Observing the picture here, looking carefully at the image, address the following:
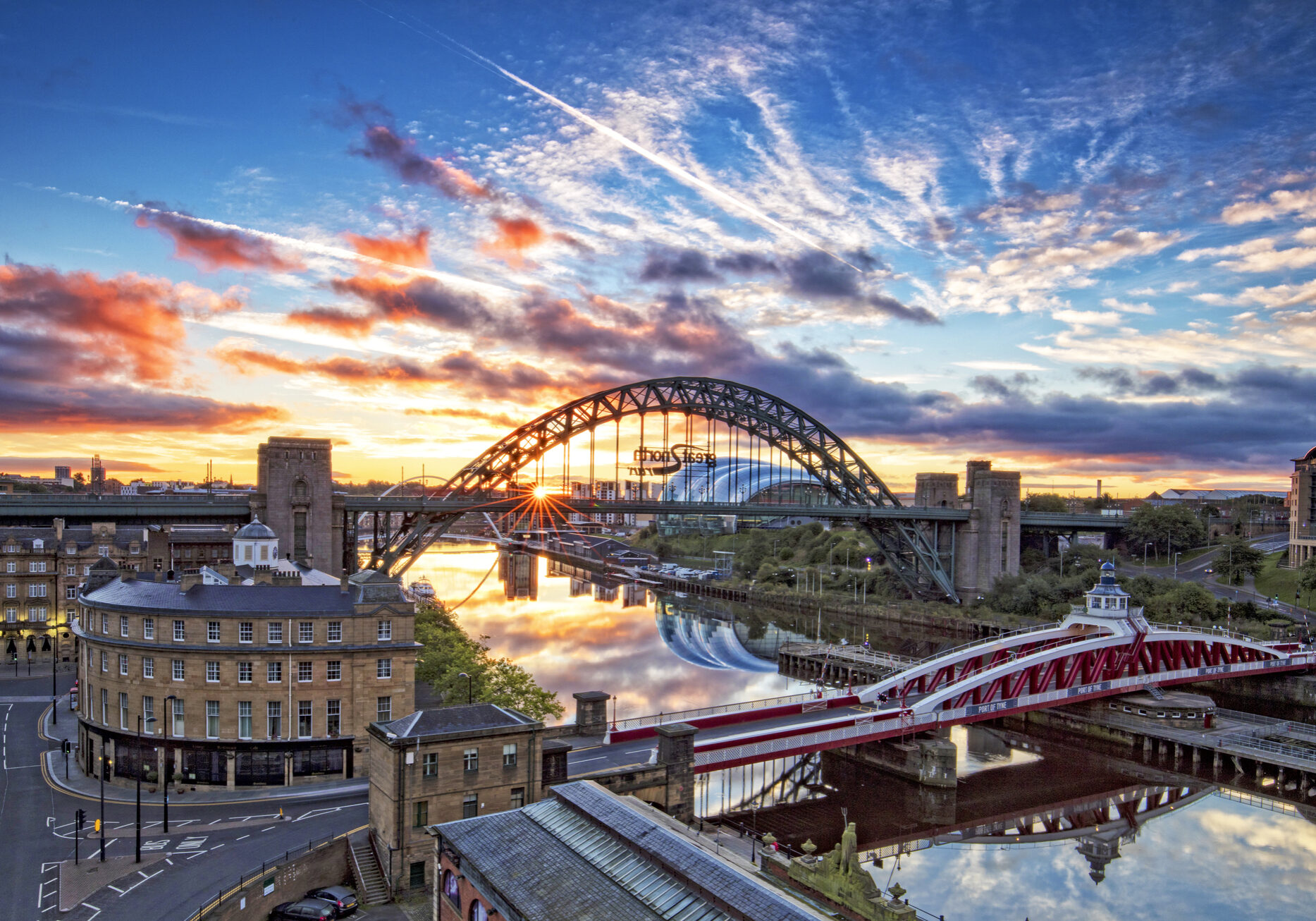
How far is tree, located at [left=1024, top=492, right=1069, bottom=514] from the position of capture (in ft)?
457

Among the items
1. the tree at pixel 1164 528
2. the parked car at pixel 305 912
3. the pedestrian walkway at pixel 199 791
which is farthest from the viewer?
the tree at pixel 1164 528

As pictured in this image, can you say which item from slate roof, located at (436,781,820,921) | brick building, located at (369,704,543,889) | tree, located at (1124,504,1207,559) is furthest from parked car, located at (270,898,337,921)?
tree, located at (1124,504,1207,559)

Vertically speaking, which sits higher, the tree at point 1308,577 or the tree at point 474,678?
the tree at point 1308,577

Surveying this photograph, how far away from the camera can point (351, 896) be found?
23672 mm

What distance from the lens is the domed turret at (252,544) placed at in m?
40.6

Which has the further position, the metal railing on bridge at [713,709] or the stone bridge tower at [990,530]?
the stone bridge tower at [990,530]

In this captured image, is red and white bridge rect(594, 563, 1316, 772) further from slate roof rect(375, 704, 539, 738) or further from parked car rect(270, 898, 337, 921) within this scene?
parked car rect(270, 898, 337, 921)

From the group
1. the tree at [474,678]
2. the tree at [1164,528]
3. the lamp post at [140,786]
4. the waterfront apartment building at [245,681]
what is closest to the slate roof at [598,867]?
the lamp post at [140,786]

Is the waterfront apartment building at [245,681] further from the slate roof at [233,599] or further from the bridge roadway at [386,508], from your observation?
the bridge roadway at [386,508]

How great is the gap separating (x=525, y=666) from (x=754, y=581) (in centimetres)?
5185

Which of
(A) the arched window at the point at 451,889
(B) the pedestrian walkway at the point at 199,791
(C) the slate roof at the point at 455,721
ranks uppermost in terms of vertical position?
(C) the slate roof at the point at 455,721

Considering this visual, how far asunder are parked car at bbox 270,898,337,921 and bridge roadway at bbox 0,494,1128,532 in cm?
2936

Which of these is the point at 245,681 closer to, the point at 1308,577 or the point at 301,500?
the point at 301,500

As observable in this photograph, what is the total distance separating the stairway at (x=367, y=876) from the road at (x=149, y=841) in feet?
4.85
